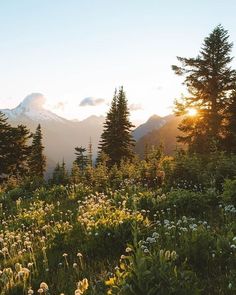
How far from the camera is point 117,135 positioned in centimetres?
4694

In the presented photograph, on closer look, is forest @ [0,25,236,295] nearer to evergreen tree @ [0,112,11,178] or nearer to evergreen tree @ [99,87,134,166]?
evergreen tree @ [99,87,134,166]

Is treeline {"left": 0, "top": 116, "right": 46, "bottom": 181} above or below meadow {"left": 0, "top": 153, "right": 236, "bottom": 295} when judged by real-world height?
above

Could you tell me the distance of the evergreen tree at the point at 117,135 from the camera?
46344 millimetres

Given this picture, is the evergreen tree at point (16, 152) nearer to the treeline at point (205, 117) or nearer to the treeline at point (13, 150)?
the treeline at point (13, 150)

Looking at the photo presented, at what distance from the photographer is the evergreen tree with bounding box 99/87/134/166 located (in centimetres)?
4634

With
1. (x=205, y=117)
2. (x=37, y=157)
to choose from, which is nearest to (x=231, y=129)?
(x=205, y=117)

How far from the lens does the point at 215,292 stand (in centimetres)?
532

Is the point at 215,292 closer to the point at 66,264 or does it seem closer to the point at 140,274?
the point at 140,274

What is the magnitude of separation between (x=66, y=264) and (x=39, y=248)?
1.03 metres

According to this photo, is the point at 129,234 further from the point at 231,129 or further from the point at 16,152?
the point at 16,152

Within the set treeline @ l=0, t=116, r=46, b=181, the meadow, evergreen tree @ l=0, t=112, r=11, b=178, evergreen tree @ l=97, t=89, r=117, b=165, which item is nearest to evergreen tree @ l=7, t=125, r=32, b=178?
treeline @ l=0, t=116, r=46, b=181

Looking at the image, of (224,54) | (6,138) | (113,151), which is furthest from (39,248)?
(6,138)

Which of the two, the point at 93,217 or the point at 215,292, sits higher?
the point at 93,217

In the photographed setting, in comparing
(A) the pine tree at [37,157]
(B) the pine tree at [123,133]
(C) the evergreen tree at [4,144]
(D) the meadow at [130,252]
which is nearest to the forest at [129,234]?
(D) the meadow at [130,252]
